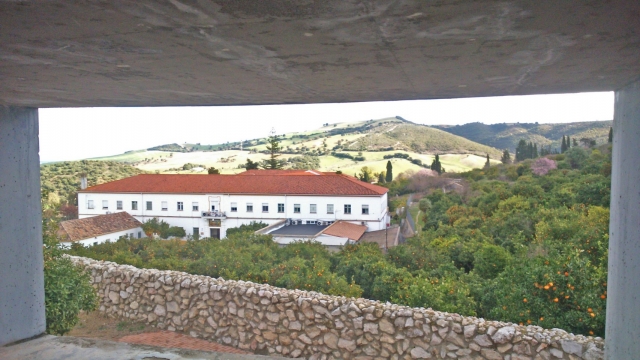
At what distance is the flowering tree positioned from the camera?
27875 mm

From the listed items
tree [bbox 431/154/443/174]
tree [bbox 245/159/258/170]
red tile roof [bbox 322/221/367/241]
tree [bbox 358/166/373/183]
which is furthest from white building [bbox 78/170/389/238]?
tree [bbox 358/166/373/183]

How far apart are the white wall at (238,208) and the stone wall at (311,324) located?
1021 inches

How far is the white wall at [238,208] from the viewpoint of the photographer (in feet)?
108

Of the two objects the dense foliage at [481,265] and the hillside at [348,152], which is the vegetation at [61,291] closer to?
the dense foliage at [481,265]

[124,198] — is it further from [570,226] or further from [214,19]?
[214,19]

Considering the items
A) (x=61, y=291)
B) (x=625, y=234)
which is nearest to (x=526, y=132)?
(x=625, y=234)

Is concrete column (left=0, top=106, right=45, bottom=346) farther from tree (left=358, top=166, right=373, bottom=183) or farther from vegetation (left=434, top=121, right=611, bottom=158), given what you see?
vegetation (left=434, top=121, right=611, bottom=158)

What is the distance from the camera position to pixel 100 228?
28.0 metres

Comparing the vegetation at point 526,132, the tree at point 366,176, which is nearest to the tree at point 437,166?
the tree at point 366,176

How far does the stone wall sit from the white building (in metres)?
26.0

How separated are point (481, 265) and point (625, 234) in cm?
644

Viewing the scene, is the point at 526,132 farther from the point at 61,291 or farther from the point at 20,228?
the point at 20,228

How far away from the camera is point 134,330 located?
6996 millimetres

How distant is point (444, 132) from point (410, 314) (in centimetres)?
7057
